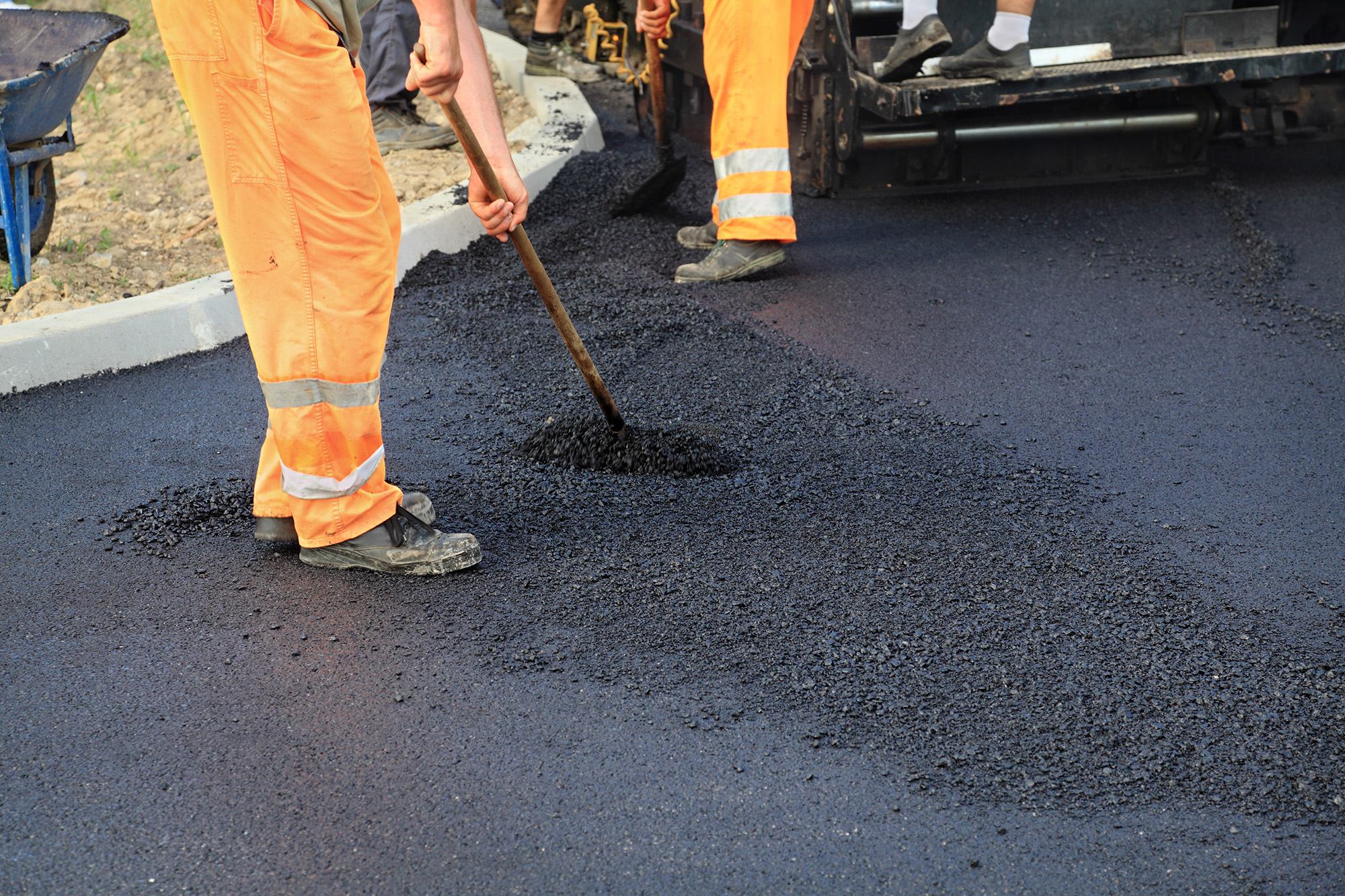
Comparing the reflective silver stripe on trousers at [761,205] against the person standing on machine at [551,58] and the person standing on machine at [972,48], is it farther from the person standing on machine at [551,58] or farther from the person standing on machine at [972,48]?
the person standing on machine at [551,58]

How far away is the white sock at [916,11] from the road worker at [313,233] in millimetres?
2834

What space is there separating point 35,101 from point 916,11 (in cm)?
337

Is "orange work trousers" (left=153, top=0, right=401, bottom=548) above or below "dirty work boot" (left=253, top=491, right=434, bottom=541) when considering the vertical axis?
above

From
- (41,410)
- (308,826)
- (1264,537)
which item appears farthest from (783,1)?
(308,826)

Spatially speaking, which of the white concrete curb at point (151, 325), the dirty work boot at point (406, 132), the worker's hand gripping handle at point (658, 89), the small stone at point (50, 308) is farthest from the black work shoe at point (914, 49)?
the small stone at point (50, 308)

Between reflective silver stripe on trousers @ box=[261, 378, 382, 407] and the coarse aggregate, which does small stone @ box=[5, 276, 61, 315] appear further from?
reflective silver stripe on trousers @ box=[261, 378, 382, 407]

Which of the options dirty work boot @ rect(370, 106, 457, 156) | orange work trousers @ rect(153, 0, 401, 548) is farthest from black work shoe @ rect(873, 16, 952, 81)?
orange work trousers @ rect(153, 0, 401, 548)

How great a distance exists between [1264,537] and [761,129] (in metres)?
2.44

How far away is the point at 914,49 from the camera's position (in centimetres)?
464

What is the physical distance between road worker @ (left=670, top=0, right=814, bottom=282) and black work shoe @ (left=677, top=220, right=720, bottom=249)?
255mm

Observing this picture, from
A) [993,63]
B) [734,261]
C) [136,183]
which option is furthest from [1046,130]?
[136,183]

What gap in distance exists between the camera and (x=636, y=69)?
6836 mm

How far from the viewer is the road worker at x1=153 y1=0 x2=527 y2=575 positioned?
7.05 ft

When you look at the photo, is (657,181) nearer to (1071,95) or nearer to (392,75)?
(392,75)
